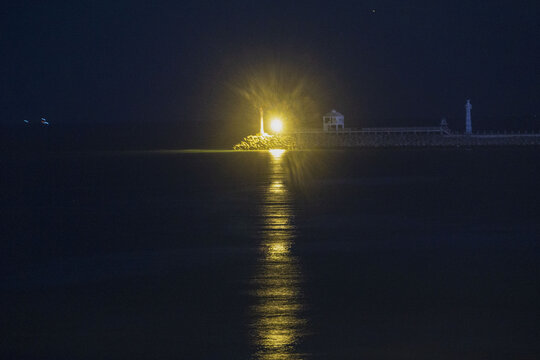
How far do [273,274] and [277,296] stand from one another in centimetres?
165

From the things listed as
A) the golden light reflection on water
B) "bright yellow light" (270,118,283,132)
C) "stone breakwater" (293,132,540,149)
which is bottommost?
the golden light reflection on water

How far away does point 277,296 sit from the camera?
35.4ft

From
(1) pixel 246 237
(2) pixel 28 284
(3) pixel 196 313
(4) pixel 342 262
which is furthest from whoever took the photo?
(1) pixel 246 237

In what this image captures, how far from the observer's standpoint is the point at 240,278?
12.2 meters

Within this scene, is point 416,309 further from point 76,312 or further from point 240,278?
point 76,312

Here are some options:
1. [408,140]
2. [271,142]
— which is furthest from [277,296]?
[408,140]

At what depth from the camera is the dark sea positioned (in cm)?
866

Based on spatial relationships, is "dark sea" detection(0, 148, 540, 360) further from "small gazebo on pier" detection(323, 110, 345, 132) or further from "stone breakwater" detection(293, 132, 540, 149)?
"small gazebo on pier" detection(323, 110, 345, 132)

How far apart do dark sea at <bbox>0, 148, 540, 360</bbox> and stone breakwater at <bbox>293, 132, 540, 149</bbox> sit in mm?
41201

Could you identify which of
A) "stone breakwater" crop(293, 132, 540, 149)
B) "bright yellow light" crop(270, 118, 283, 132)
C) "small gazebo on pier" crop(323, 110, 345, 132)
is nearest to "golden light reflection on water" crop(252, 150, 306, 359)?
"stone breakwater" crop(293, 132, 540, 149)

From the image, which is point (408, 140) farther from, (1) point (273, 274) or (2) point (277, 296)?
(2) point (277, 296)

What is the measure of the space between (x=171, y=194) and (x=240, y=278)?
14.7 meters

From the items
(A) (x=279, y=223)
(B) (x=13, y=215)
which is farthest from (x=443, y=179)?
(B) (x=13, y=215)

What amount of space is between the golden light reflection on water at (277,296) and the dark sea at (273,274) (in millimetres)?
38
